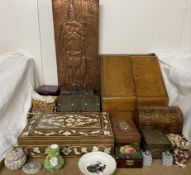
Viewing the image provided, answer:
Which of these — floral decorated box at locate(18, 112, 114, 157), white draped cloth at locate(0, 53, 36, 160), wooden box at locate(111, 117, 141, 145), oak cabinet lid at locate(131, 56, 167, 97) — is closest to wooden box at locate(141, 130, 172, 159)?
wooden box at locate(111, 117, 141, 145)

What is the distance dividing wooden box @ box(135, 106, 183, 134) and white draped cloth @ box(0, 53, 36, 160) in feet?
2.25

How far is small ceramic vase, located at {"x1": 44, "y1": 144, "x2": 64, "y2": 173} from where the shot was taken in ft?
3.21

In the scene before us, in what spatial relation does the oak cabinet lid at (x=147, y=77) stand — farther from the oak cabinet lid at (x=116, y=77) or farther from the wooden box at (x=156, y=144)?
the wooden box at (x=156, y=144)

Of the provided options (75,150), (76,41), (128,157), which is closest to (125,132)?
(128,157)

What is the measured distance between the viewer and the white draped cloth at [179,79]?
123cm

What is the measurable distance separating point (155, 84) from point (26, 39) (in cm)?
93

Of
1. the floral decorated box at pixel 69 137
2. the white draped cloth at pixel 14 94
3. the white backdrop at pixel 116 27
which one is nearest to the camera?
the floral decorated box at pixel 69 137

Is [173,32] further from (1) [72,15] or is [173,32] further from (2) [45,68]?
(2) [45,68]

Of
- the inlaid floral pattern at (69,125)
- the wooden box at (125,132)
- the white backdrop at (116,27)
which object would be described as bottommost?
the wooden box at (125,132)

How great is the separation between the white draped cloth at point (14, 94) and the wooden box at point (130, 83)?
50cm

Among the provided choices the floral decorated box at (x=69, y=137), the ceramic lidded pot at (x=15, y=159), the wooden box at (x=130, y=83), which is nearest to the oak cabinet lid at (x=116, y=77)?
the wooden box at (x=130, y=83)

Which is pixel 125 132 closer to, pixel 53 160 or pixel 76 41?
pixel 53 160

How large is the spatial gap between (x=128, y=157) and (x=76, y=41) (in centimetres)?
81

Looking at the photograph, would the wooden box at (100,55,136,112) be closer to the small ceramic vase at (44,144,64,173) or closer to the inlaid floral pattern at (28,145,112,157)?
the inlaid floral pattern at (28,145,112,157)
